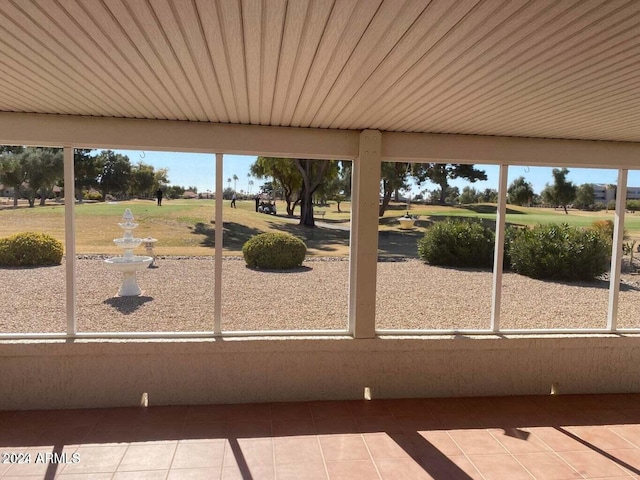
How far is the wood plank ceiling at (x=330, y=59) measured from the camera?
163 cm

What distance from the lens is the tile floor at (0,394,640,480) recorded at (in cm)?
294

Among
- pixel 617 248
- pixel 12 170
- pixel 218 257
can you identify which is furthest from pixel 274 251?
pixel 617 248

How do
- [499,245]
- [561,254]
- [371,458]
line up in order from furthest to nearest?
[561,254] < [499,245] < [371,458]

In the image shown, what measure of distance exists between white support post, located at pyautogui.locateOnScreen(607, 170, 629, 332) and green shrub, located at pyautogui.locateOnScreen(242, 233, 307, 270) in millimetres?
3351

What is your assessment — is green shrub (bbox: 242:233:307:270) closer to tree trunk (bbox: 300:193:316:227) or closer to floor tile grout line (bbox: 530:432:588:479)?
tree trunk (bbox: 300:193:316:227)

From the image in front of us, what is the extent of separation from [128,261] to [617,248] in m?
5.32

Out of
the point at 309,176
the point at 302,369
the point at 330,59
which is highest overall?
the point at 330,59

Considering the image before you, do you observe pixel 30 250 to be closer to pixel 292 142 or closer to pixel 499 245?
pixel 292 142

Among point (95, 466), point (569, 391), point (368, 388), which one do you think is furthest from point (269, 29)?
point (569, 391)

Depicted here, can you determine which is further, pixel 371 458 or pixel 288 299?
pixel 288 299

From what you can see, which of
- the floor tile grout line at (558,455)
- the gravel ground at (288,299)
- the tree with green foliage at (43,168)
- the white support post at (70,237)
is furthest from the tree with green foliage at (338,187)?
the floor tile grout line at (558,455)

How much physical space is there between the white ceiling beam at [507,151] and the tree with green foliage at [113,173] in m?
Result: 2.60

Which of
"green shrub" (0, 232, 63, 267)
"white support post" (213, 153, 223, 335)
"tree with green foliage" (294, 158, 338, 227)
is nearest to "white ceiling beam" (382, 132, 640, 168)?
→ "tree with green foliage" (294, 158, 338, 227)

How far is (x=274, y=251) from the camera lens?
5.46 meters
